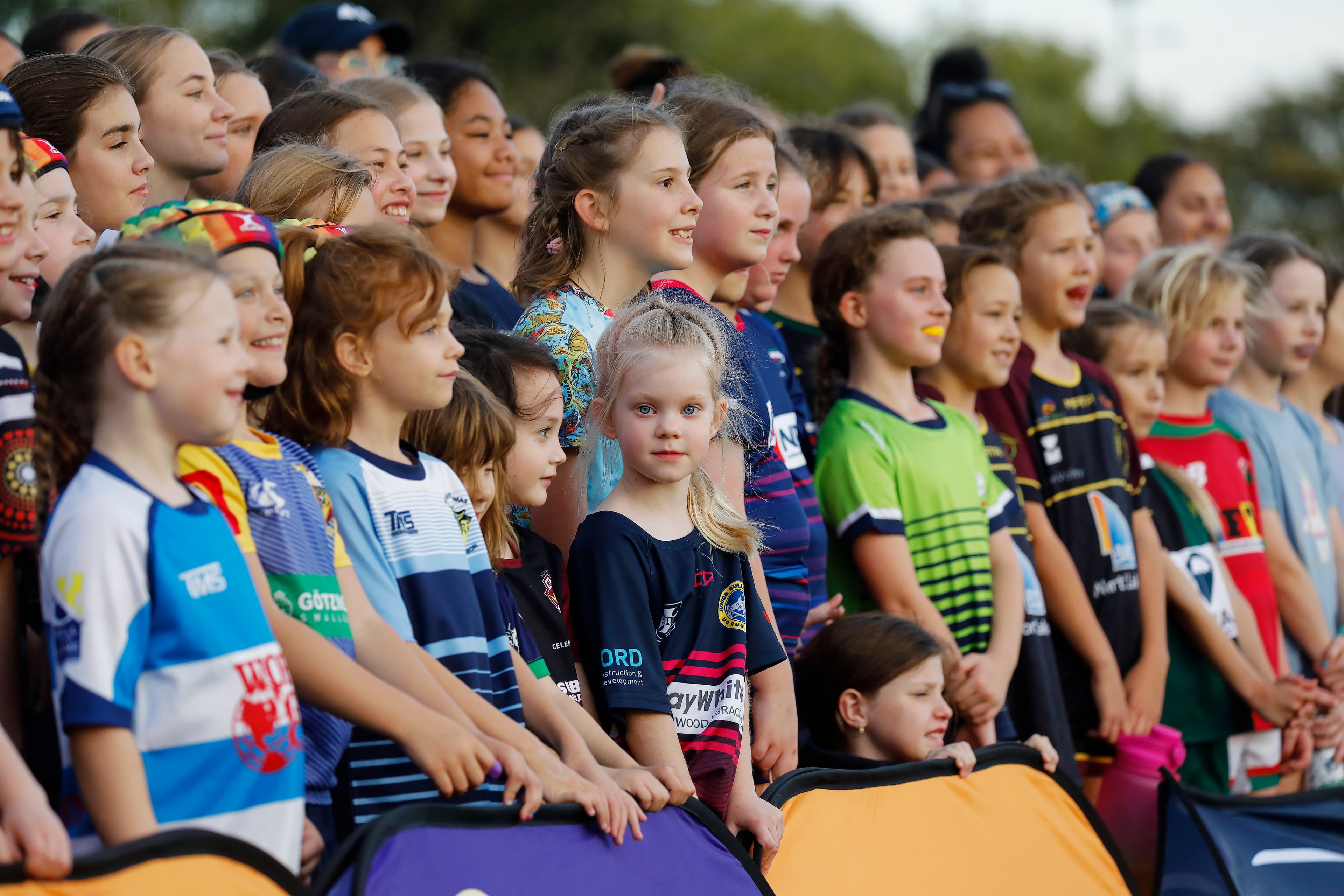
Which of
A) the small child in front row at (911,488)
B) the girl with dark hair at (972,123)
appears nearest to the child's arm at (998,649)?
the small child in front row at (911,488)

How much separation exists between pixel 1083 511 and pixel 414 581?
10.2 ft

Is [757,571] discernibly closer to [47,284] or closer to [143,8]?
[47,284]

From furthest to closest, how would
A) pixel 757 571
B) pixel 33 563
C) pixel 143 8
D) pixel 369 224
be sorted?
pixel 143 8, pixel 757 571, pixel 369 224, pixel 33 563

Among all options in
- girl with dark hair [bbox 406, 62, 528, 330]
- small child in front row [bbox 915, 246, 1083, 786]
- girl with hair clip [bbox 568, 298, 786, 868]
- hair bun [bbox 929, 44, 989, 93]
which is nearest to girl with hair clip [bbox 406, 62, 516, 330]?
girl with dark hair [bbox 406, 62, 528, 330]

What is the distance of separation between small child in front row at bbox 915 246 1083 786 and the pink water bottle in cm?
14

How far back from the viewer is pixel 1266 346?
253 inches

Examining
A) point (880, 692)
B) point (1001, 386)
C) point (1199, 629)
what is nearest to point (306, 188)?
point (880, 692)

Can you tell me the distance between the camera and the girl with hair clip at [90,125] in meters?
3.54

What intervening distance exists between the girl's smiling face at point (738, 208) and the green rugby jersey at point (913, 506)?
705 mm

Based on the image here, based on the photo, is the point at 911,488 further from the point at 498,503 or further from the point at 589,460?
the point at 498,503

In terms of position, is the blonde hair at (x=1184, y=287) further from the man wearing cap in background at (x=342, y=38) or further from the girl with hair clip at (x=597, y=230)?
the man wearing cap in background at (x=342, y=38)

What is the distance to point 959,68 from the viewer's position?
9188 millimetres

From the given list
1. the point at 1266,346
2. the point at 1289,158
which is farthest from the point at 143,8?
the point at 1289,158

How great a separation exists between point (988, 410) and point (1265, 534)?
1.71 metres
